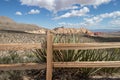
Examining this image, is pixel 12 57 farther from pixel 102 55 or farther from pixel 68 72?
pixel 102 55

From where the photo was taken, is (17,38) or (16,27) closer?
(17,38)

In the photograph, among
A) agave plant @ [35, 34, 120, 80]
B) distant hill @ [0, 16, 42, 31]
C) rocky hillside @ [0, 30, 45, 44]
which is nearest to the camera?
agave plant @ [35, 34, 120, 80]

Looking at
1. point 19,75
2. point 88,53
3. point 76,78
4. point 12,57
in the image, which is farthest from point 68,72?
point 12,57

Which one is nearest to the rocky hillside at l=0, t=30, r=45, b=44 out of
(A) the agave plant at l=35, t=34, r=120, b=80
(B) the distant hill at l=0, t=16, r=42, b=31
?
(A) the agave plant at l=35, t=34, r=120, b=80

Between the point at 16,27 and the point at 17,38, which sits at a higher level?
the point at 16,27

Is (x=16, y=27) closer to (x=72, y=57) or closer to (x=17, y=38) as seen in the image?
(x=17, y=38)

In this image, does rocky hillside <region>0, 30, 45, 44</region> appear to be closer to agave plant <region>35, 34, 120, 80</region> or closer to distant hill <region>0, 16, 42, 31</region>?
agave plant <region>35, 34, 120, 80</region>

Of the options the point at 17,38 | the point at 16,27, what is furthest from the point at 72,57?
the point at 16,27

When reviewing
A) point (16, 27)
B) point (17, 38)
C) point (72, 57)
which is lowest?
point (72, 57)

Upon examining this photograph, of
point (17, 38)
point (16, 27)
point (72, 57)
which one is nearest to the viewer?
point (72, 57)

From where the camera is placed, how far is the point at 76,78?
900cm

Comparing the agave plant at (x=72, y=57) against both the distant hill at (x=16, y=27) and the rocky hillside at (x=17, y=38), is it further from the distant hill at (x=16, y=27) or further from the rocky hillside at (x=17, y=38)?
the distant hill at (x=16, y=27)

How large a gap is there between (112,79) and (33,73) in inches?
99.3

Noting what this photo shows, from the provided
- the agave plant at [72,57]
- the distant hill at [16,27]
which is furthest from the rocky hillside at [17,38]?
the distant hill at [16,27]
